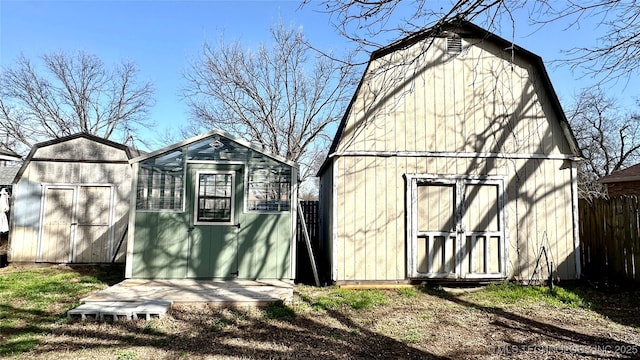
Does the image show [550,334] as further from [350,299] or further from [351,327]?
[350,299]

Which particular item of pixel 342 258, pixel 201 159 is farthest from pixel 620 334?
pixel 201 159

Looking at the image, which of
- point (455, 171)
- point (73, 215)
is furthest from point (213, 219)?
point (455, 171)

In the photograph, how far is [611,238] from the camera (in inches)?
254

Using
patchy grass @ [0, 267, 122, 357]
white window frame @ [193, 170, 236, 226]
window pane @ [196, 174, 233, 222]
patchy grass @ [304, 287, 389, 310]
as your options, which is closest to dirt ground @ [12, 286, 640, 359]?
patchy grass @ [304, 287, 389, 310]

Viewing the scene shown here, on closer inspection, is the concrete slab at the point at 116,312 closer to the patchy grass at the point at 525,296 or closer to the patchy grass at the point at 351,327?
the patchy grass at the point at 351,327

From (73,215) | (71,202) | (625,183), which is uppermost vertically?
(625,183)

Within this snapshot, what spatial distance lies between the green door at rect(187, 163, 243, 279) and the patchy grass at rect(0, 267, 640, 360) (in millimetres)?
1368

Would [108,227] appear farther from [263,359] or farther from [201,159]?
→ [263,359]

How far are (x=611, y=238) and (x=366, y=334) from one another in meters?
5.65

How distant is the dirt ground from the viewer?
3.52 metres

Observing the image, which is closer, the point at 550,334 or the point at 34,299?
the point at 550,334

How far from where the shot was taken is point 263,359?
10.9 feet

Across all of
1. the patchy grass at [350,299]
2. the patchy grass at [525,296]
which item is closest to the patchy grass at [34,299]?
the patchy grass at [350,299]

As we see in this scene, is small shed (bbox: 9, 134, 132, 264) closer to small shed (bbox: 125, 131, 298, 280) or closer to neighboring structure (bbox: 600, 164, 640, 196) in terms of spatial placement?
small shed (bbox: 125, 131, 298, 280)
